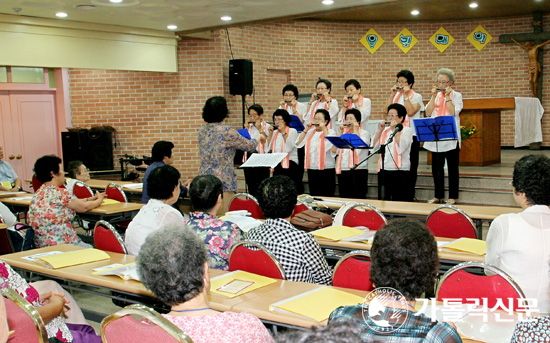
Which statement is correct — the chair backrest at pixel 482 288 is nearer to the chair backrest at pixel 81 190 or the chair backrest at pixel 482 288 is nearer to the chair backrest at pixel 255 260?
the chair backrest at pixel 255 260

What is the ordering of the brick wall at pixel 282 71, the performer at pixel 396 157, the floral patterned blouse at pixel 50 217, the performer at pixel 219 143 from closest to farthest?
the floral patterned blouse at pixel 50 217, the performer at pixel 219 143, the performer at pixel 396 157, the brick wall at pixel 282 71

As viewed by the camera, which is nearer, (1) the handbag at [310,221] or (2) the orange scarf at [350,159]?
(1) the handbag at [310,221]

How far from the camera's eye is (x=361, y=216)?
3805 millimetres

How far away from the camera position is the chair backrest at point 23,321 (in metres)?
2.01

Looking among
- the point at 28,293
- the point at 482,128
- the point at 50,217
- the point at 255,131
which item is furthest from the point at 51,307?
the point at 482,128

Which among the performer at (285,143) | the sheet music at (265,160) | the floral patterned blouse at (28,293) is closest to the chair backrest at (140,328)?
the floral patterned blouse at (28,293)

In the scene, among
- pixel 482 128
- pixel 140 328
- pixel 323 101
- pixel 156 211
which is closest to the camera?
pixel 140 328

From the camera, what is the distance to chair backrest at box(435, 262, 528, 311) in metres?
2.06

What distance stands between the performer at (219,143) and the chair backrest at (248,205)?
52cm

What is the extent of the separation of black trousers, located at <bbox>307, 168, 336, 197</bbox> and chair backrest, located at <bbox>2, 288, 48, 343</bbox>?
5.12 m

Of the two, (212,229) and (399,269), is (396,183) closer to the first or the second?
(212,229)

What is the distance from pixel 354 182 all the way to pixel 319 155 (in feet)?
1.89

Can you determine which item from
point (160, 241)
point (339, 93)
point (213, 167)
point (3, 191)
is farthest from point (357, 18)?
point (160, 241)

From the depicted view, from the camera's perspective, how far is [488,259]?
2.52 meters
